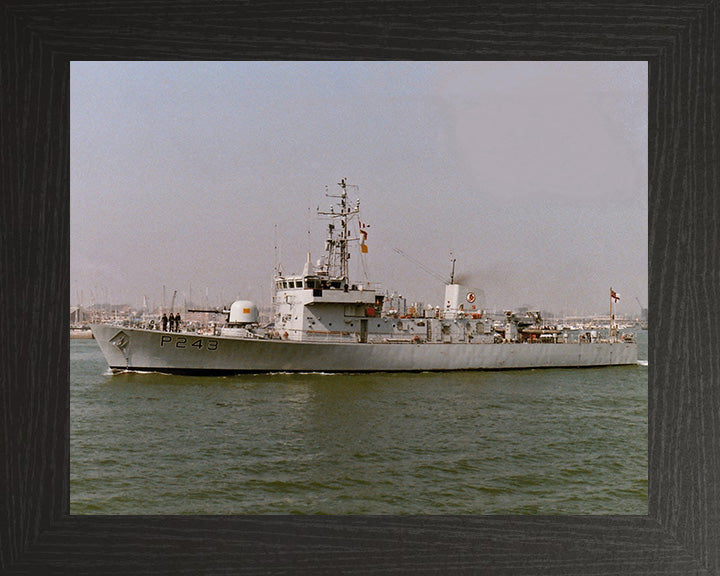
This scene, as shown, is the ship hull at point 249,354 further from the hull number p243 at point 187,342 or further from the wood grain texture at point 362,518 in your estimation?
the wood grain texture at point 362,518

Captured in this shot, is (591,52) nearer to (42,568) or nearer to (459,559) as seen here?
(459,559)

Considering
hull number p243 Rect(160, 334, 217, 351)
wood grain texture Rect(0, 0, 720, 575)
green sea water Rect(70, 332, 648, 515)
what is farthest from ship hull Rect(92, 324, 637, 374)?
wood grain texture Rect(0, 0, 720, 575)

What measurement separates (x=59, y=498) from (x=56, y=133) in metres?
0.92

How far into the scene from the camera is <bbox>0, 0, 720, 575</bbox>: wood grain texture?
1.44 meters

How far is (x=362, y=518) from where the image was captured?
1449 mm

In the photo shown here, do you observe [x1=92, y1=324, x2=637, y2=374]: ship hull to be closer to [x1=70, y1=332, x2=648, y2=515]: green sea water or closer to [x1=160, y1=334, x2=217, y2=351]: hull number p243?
[x1=160, y1=334, x2=217, y2=351]: hull number p243

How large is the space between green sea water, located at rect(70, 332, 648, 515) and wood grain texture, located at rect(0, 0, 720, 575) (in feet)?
1.05

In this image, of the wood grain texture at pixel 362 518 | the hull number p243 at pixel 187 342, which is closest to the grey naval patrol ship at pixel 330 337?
the hull number p243 at pixel 187 342

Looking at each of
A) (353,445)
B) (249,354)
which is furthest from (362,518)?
(249,354)

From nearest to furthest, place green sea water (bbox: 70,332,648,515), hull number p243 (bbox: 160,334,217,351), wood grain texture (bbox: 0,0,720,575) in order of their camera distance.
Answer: wood grain texture (bbox: 0,0,720,575)
green sea water (bbox: 70,332,648,515)
hull number p243 (bbox: 160,334,217,351)

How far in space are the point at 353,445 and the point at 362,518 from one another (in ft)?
9.40

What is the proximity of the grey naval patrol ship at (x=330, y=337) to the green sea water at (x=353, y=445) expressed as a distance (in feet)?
0.73

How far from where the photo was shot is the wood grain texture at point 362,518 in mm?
1438

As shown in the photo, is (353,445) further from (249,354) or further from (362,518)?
(249,354)
